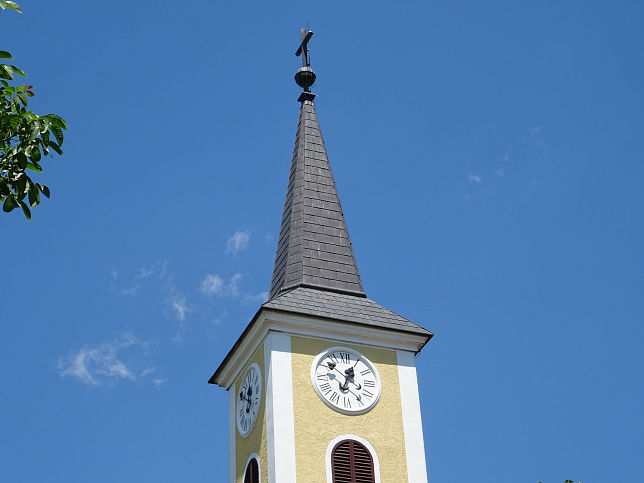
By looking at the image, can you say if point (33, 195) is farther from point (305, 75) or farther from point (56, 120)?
point (305, 75)

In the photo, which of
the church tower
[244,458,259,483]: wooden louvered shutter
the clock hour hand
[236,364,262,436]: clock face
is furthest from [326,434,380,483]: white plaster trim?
[236,364,262,436]: clock face

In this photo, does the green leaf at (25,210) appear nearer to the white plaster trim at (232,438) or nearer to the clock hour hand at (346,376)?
the clock hour hand at (346,376)

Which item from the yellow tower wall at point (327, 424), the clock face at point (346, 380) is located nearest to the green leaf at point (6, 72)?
the yellow tower wall at point (327, 424)

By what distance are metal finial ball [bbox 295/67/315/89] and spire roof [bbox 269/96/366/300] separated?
170 cm

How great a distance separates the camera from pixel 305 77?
3259 cm

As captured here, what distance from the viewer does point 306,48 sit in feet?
109

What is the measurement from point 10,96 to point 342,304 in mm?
17181

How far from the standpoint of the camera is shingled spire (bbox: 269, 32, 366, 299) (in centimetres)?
2812

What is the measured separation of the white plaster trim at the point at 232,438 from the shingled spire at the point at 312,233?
2.54 meters

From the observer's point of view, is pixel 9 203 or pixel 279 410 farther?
pixel 279 410

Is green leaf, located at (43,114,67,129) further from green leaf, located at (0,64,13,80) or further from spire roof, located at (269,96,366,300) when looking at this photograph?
spire roof, located at (269,96,366,300)

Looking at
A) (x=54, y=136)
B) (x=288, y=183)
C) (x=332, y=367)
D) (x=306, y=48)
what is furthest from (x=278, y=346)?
(x=54, y=136)

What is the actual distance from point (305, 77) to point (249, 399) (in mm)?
9953

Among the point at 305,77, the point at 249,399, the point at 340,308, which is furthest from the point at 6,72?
the point at 305,77
